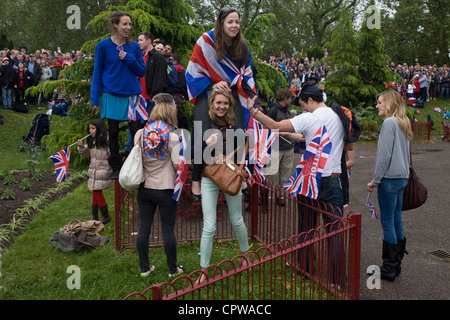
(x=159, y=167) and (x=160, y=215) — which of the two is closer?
(x=159, y=167)

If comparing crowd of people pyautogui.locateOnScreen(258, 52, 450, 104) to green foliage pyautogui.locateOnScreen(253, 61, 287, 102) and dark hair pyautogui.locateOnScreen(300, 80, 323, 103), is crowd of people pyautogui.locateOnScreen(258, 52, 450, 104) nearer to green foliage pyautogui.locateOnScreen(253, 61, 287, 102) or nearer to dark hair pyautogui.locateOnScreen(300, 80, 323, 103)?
green foliage pyautogui.locateOnScreen(253, 61, 287, 102)

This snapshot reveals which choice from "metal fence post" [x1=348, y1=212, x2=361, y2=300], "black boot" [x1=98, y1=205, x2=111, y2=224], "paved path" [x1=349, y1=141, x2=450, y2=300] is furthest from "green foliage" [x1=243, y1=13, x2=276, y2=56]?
"metal fence post" [x1=348, y1=212, x2=361, y2=300]

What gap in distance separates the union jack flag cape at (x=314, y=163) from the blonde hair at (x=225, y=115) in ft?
2.82

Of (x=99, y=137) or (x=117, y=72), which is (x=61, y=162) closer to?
(x=99, y=137)

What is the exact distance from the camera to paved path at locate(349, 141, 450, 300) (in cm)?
446

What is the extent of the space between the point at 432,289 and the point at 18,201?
683 cm

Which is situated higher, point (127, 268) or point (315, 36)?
point (315, 36)

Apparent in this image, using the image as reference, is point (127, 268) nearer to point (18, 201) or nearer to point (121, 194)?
point (121, 194)

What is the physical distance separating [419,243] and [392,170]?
1931 millimetres

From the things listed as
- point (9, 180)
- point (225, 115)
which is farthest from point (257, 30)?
point (9, 180)

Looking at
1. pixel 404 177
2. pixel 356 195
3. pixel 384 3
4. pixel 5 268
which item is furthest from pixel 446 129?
pixel 384 3

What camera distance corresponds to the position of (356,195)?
8.78 m

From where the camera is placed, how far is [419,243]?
5.93 m

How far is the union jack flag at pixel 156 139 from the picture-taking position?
4.23 meters
